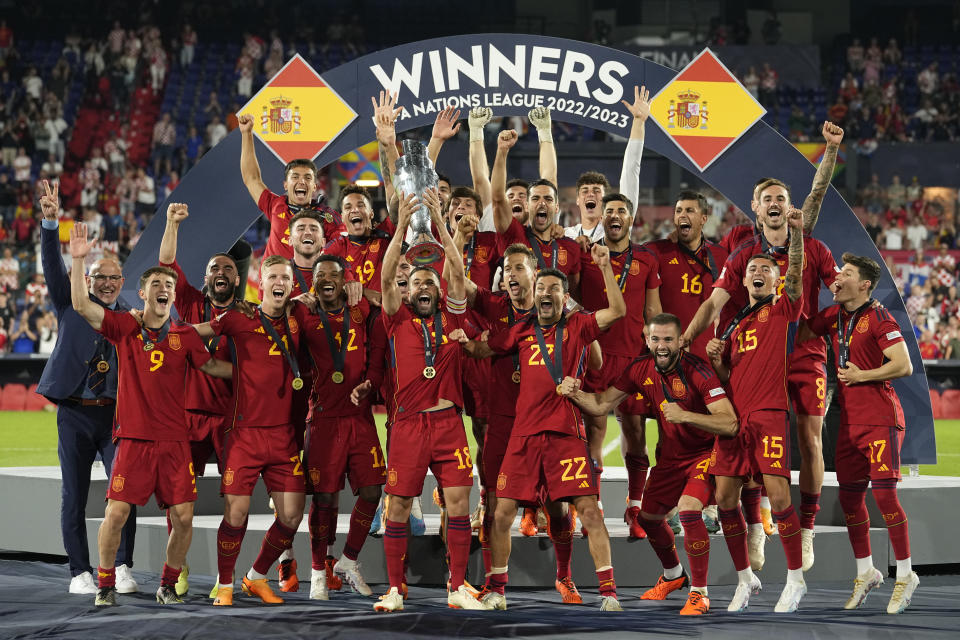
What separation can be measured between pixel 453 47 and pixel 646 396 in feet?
11.2

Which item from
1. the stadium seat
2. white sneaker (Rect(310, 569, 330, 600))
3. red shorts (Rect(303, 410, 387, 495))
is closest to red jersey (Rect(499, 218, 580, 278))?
red shorts (Rect(303, 410, 387, 495))

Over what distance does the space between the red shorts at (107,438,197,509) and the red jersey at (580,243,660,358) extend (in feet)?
8.75

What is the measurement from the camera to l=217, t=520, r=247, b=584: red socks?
638cm

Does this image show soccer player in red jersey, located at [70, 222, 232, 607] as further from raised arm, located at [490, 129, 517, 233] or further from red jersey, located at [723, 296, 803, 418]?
red jersey, located at [723, 296, 803, 418]

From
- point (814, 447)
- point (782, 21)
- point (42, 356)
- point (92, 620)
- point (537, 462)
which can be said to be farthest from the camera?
point (782, 21)

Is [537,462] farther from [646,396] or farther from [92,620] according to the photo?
[92,620]

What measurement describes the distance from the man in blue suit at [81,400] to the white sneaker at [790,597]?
3632 mm

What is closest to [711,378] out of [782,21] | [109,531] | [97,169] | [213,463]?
[109,531]

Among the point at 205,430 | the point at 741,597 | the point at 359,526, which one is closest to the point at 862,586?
the point at 741,597

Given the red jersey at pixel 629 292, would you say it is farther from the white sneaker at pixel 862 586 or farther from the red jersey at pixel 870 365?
the white sneaker at pixel 862 586

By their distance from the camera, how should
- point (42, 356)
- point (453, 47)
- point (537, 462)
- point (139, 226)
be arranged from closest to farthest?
1. point (537, 462)
2. point (453, 47)
3. point (42, 356)
4. point (139, 226)

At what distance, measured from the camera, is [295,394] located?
21.9 ft

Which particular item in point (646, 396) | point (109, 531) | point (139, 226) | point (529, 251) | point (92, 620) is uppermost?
point (139, 226)

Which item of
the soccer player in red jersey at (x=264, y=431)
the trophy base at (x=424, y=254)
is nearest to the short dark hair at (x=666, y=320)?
the trophy base at (x=424, y=254)
